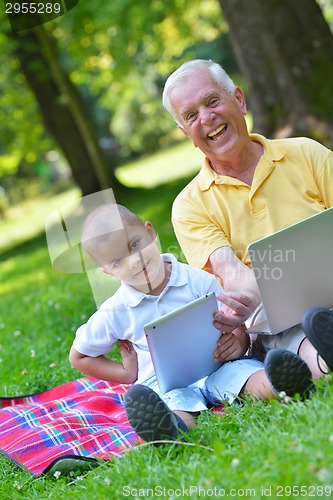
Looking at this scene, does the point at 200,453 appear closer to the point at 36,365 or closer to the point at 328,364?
the point at 328,364

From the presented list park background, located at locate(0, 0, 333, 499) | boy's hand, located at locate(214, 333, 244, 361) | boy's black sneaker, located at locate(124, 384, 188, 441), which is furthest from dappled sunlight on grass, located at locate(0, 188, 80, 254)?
boy's black sneaker, located at locate(124, 384, 188, 441)

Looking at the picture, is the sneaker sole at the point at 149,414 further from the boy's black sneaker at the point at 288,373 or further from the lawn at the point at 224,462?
the boy's black sneaker at the point at 288,373

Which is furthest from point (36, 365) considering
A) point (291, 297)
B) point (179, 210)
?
point (291, 297)

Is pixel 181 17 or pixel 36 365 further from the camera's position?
pixel 181 17

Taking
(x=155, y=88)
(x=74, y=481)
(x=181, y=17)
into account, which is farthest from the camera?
(x=155, y=88)

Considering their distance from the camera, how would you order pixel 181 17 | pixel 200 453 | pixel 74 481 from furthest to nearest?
pixel 181 17 → pixel 74 481 → pixel 200 453

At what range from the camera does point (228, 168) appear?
362 centimetres

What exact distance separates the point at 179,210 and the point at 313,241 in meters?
0.86

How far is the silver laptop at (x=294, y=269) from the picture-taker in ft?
9.45

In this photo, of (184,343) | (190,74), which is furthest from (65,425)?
(190,74)

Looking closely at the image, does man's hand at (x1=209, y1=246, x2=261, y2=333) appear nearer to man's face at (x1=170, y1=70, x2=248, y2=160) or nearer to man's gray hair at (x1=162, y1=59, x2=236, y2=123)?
man's face at (x1=170, y1=70, x2=248, y2=160)

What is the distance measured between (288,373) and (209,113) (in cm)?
133

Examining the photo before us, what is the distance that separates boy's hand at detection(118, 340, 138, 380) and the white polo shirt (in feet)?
0.09

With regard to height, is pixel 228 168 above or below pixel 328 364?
above
